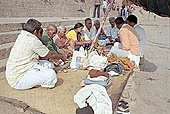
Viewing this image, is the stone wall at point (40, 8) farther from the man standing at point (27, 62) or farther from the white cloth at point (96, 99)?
the white cloth at point (96, 99)

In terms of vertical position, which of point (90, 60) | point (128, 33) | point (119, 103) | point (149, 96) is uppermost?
point (128, 33)

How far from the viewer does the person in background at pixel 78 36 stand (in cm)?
565

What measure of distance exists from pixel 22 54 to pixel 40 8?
7.26m

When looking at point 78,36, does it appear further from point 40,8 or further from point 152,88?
point 40,8

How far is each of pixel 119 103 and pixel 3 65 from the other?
250 cm

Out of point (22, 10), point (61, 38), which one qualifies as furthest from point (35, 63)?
point (22, 10)

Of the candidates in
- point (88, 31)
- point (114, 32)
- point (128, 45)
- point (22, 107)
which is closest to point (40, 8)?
point (114, 32)

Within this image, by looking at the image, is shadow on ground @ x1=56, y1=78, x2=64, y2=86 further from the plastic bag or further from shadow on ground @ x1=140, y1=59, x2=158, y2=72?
shadow on ground @ x1=140, y1=59, x2=158, y2=72

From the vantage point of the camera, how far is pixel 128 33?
16.1ft

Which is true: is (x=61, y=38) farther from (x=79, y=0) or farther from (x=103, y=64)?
(x=79, y=0)

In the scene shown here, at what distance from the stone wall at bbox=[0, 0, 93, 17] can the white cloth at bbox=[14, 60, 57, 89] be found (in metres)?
4.65

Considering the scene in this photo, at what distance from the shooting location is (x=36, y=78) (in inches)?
136

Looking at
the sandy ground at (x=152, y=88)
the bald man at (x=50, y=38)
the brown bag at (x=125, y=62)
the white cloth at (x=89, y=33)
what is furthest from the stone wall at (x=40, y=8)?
the sandy ground at (x=152, y=88)

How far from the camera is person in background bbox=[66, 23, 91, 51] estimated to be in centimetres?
565
